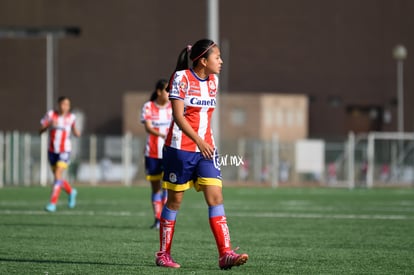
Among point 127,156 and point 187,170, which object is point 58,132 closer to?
point 187,170

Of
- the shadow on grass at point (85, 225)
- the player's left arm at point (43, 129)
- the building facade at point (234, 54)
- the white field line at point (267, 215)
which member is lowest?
the white field line at point (267, 215)

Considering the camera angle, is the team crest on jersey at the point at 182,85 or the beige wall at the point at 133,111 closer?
the team crest on jersey at the point at 182,85

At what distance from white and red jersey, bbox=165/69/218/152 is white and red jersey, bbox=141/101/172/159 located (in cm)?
614

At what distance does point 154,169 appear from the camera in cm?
1623

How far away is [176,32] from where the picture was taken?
183 feet

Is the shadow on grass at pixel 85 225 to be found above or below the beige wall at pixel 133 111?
below

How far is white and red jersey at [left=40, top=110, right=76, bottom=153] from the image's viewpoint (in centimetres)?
2031

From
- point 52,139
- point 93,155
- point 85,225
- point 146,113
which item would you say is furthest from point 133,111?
point 85,225

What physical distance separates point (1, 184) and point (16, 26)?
1921cm

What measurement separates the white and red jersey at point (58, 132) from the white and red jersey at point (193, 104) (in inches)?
410

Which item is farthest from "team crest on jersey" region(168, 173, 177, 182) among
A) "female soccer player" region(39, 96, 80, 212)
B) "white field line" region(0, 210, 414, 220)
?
"female soccer player" region(39, 96, 80, 212)

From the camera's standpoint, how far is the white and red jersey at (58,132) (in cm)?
2031

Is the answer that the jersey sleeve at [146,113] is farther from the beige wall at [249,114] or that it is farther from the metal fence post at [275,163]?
the beige wall at [249,114]

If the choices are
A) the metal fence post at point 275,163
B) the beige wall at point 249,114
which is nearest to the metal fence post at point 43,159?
the metal fence post at point 275,163
